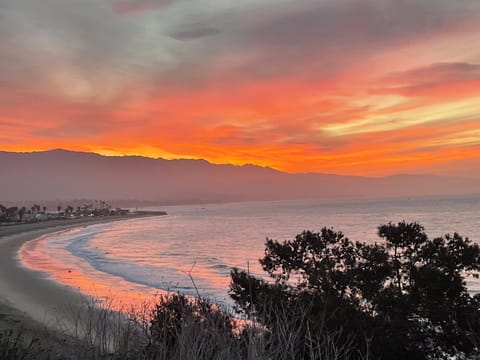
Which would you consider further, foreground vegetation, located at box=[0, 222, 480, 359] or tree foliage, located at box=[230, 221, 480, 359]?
tree foliage, located at box=[230, 221, 480, 359]

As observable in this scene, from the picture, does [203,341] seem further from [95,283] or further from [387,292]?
[95,283]

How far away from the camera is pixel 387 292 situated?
8922mm

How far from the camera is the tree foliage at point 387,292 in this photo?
7.75 metres

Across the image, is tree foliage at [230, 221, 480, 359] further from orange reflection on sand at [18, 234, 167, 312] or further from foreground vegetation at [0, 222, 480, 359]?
orange reflection on sand at [18, 234, 167, 312]

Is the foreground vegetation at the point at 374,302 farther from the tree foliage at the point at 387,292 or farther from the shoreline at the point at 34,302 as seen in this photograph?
the shoreline at the point at 34,302

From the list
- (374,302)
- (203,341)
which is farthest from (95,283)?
(203,341)

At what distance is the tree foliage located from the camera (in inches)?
305

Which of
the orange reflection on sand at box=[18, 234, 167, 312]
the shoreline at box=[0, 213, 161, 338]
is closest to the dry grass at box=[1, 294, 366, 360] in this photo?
the shoreline at box=[0, 213, 161, 338]

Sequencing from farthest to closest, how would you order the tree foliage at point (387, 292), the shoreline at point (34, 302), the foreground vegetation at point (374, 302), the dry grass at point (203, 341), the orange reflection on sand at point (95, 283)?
the orange reflection on sand at point (95, 283)
the shoreline at point (34, 302)
the tree foliage at point (387, 292)
the foreground vegetation at point (374, 302)
the dry grass at point (203, 341)

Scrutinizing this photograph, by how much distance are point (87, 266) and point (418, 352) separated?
2774 centimetres

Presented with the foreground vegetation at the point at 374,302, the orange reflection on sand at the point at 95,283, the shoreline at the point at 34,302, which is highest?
the foreground vegetation at the point at 374,302

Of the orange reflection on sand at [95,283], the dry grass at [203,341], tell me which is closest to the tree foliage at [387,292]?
the dry grass at [203,341]

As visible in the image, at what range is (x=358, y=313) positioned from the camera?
321 inches

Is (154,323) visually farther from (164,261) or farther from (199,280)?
(164,261)
